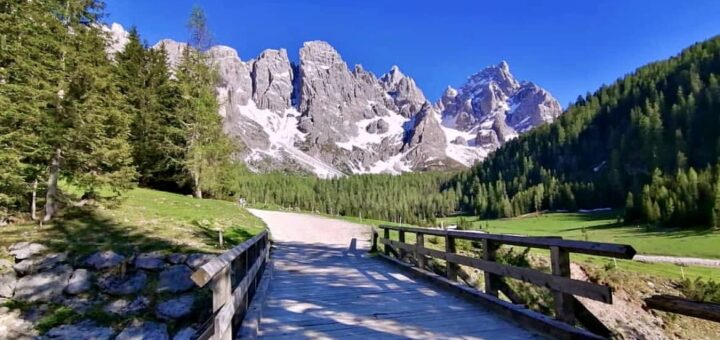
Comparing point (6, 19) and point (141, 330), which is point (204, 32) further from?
point (141, 330)

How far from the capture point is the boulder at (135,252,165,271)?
1043 centimetres

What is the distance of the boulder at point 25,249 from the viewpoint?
10.4m

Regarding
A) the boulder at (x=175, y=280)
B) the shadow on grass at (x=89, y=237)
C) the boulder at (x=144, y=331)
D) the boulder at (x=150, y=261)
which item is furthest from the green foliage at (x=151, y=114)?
the boulder at (x=144, y=331)

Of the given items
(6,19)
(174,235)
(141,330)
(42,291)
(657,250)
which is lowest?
(657,250)

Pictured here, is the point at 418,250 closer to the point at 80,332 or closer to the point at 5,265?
the point at 80,332

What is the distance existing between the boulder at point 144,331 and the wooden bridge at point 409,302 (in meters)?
2.72

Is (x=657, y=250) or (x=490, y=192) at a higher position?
(x=490, y=192)

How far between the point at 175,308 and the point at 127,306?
1.29 meters

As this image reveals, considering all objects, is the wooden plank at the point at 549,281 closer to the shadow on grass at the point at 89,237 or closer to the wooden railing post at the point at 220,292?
the wooden railing post at the point at 220,292

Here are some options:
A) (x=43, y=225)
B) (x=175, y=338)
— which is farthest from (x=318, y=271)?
(x=43, y=225)

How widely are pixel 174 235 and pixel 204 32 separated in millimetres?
23151

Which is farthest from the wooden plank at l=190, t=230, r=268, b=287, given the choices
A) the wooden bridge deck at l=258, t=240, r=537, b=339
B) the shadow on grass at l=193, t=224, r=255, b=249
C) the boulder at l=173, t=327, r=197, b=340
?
the shadow on grass at l=193, t=224, r=255, b=249

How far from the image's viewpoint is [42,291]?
31.1 ft

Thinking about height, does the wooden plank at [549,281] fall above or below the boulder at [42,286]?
above
